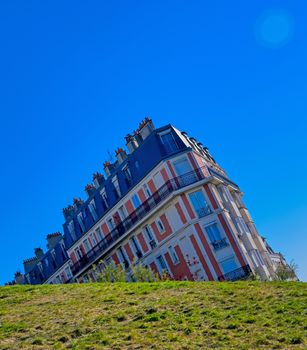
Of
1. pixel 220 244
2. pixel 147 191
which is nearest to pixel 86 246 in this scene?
pixel 147 191

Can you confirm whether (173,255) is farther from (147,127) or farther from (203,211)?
(147,127)

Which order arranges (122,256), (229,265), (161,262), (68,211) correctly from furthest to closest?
(68,211) → (122,256) → (161,262) → (229,265)

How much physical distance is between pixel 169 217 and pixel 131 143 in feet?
30.7

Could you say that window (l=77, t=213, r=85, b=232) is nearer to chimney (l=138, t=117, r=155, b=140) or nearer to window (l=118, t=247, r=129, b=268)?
window (l=118, t=247, r=129, b=268)

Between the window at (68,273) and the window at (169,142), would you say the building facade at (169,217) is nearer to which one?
the window at (169,142)

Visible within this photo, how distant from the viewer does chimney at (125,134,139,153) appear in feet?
154

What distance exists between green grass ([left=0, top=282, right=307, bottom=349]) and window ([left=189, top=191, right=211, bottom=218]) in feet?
71.5

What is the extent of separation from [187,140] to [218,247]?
416 inches

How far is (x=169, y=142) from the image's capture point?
42.3 metres

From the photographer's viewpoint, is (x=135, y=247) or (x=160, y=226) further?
(x=135, y=247)

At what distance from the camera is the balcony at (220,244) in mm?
38656

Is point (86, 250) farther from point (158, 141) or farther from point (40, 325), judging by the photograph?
point (40, 325)

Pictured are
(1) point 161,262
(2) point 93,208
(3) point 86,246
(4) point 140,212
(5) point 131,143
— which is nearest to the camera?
(1) point 161,262

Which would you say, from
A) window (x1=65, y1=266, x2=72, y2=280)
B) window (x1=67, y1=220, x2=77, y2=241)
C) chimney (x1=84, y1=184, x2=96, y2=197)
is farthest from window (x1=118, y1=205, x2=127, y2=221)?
window (x1=65, y1=266, x2=72, y2=280)
